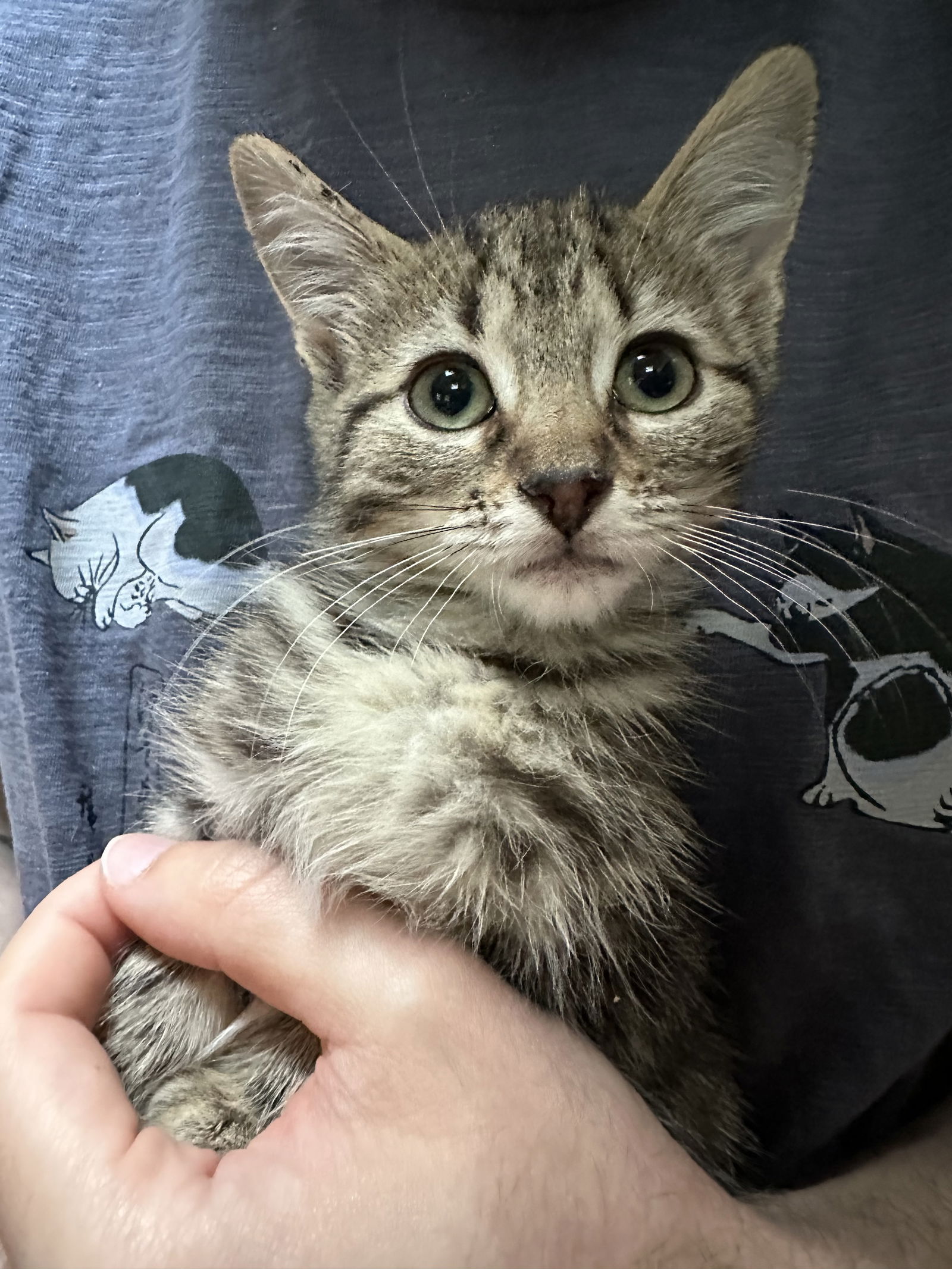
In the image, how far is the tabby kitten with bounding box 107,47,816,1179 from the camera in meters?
0.76

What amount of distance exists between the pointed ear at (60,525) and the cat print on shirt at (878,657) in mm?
845

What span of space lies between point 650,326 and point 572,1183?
834mm

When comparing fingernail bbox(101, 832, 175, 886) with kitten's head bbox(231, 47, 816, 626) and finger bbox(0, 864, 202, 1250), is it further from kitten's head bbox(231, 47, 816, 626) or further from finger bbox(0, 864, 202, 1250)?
kitten's head bbox(231, 47, 816, 626)

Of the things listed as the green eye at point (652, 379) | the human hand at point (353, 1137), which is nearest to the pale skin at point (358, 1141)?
the human hand at point (353, 1137)

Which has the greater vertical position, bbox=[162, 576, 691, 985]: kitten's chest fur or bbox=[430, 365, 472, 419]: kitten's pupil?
bbox=[430, 365, 472, 419]: kitten's pupil

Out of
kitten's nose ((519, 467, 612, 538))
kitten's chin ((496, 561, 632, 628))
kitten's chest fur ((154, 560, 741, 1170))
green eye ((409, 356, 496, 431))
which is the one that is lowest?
kitten's chest fur ((154, 560, 741, 1170))

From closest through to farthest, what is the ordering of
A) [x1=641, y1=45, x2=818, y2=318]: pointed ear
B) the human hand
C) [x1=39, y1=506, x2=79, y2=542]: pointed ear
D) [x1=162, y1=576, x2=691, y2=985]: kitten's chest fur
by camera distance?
the human hand, [x1=162, y1=576, x2=691, y2=985]: kitten's chest fur, [x1=641, y1=45, x2=818, y2=318]: pointed ear, [x1=39, y1=506, x2=79, y2=542]: pointed ear

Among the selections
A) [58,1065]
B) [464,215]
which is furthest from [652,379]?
[58,1065]

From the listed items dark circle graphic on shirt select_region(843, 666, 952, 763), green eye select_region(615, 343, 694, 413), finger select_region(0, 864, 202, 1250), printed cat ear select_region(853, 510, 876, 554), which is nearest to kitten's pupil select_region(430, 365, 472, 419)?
green eye select_region(615, 343, 694, 413)

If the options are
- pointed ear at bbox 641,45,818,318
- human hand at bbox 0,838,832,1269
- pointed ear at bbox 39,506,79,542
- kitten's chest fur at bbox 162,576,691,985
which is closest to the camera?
human hand at bbox 0,838,832,1269

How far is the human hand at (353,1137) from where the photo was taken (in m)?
0.65

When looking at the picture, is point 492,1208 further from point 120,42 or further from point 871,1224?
point 120,42

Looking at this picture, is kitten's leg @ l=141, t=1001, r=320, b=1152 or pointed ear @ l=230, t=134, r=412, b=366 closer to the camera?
kitten's leg @ l=141, t=1001, r=320, b=1152

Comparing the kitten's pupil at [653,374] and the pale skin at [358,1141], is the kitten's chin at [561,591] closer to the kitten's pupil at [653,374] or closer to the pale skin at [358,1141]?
the kitten's pupil at [653,374]
